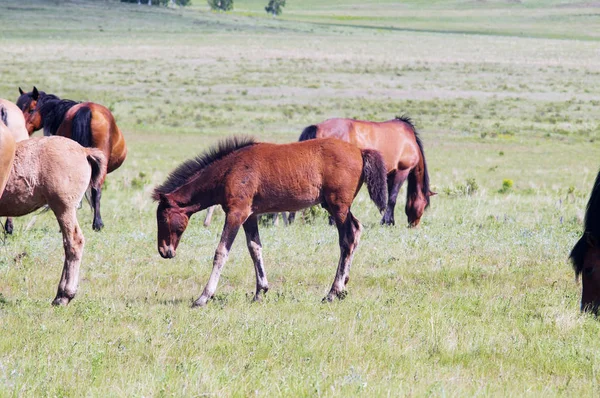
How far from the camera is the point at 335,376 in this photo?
5332 millimetres

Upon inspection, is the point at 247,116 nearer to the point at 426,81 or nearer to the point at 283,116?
the point at 283,116

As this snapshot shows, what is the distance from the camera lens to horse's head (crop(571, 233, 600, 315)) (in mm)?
7082

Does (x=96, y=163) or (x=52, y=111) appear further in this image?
(x=52, y=111)

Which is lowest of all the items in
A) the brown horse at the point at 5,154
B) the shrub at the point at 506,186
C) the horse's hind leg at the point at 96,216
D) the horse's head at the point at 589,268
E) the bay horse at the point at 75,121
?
the shrub at the point at 506,186

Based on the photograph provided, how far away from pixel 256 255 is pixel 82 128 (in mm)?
5937

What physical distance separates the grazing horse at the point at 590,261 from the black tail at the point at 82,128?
825cm

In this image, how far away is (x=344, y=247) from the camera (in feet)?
26.2

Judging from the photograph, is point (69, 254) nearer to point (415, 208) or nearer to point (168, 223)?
point (168, 223)

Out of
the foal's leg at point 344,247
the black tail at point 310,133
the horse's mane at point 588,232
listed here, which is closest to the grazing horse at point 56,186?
the foal's leg at point 344,247

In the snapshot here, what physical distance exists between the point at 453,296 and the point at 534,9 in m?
173

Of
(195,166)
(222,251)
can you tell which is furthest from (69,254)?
(195,166)

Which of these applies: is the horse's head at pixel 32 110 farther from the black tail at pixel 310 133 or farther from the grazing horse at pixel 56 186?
the grazing horse at pixel 56 186

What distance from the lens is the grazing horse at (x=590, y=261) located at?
708cm

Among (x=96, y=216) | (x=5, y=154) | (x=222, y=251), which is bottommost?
(x=96, y=216)
